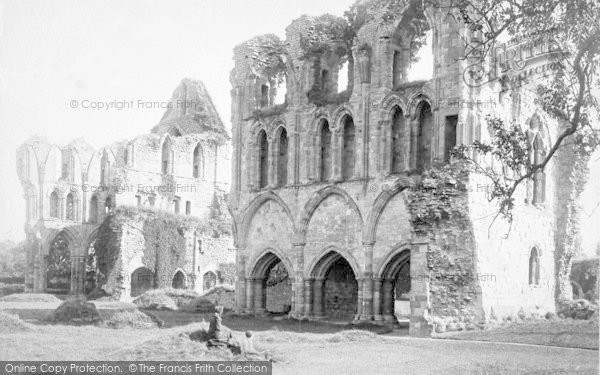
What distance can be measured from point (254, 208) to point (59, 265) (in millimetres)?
20067

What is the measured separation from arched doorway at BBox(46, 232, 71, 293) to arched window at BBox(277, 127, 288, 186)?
782 inches

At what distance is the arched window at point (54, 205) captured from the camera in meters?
42.7

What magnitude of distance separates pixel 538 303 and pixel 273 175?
10235 millimetres

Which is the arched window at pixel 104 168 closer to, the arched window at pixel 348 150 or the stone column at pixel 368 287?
the arched window at pixel 348 150

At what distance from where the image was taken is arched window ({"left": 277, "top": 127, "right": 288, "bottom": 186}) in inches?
1097

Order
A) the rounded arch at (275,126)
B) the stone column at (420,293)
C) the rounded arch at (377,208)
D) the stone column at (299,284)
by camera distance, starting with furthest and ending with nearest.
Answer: the rounded arch at (275,126) → the stone column at (299,284) → the rounded arch at (377,208) → the stone column at (420,293)

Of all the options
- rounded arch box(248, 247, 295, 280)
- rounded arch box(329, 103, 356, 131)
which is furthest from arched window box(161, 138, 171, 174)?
rounded arch box(329, 103, 356, 131)

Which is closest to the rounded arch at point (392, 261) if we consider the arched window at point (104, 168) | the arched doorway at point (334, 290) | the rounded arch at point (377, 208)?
the rounded arch at point (377, 208)

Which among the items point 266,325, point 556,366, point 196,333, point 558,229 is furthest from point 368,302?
point 556,366

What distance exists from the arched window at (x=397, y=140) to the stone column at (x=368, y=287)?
2.65m

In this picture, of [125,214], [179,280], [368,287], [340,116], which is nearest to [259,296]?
[368,287]

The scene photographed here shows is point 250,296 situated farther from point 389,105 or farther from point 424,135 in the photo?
point 424,135

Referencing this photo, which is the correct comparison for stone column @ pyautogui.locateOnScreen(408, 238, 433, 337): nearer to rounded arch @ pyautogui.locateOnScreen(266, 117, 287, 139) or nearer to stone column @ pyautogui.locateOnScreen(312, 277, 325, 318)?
stone column @ pyautogui.locateOnScreen(312, 277, 325, 318)

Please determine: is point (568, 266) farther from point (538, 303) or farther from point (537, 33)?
point (537, 33)
